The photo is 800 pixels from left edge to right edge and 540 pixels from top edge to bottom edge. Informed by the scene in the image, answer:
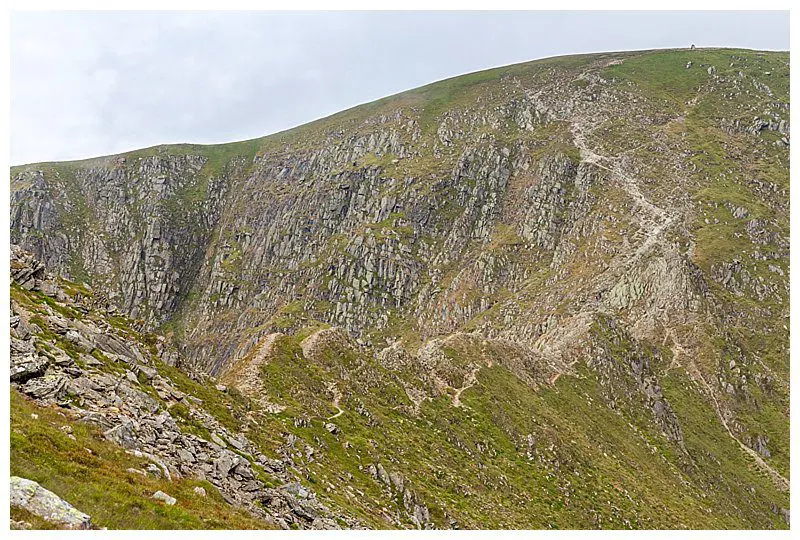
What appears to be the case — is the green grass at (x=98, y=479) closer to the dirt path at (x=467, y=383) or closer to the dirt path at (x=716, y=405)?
the dirt path at (x=467, y=383)

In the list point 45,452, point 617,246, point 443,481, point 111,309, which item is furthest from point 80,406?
point 617,246

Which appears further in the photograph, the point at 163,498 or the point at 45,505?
the point at 163,498

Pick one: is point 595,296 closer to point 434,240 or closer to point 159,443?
point 434,240

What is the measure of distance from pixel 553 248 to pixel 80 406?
553 feet

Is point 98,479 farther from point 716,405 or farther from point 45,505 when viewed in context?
point 716,405

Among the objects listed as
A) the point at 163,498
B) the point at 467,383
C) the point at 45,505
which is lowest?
the point at 467,383

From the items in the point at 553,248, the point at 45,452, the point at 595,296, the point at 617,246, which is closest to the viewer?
the point at 45,452

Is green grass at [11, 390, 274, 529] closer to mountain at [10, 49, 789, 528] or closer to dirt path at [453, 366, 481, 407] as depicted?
mountain at [10, 49, 789, 528]

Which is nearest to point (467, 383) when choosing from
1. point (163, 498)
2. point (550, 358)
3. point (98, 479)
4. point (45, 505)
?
point (550, 358)

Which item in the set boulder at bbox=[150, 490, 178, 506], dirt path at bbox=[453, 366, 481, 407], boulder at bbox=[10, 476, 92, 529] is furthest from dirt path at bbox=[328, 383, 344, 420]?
boulder at bbox=[10, 476, 92, 529]

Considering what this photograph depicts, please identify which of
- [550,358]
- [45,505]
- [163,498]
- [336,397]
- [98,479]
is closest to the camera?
[45,505]

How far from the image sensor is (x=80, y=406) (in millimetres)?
20500

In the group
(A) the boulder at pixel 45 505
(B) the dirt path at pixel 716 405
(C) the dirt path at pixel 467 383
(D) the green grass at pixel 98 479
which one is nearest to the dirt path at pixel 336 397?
(C) the dirt path at pixel 467 383

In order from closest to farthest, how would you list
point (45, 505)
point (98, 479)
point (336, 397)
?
point (45, 505), point (98, 479), point (336, 397)
